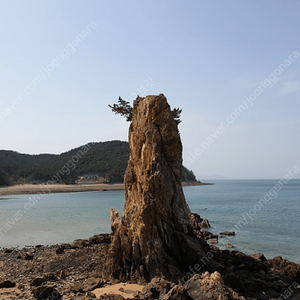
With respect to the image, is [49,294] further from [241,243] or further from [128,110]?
[241,243]

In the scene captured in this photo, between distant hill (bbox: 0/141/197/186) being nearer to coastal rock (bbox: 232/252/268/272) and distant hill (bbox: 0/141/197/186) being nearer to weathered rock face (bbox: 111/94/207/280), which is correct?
weathered rock face (bbox: 111/94/207/280)

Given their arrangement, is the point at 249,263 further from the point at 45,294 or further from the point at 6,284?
the point at 6,284

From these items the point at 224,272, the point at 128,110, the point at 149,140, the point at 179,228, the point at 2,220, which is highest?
the point at 128,110

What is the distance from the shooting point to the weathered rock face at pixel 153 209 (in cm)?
945

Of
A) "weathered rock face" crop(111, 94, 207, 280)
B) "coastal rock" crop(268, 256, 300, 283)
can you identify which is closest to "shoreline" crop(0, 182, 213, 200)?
"weathered rock face" crop(111, 94, 207, 280)

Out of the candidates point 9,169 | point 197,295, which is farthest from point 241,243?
point 9,169

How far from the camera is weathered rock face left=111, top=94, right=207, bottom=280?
945 cm

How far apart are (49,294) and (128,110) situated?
7.58m

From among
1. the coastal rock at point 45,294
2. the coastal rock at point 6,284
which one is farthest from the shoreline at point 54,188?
the coastal rock at point 45,294

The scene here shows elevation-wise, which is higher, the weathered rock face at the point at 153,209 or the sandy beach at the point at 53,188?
the weathered rock face at the point at 153,209

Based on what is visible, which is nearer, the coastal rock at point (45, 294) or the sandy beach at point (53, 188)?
the coastal rock at point (45, 294)

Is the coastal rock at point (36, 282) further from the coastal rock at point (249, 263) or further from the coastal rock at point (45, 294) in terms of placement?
the coastal rock at point (249, 263)

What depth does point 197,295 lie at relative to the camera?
6906 millimetres

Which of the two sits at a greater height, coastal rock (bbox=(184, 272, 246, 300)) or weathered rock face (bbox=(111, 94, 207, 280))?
weathered rock face (bbox=(111, 94, 207, 280))
